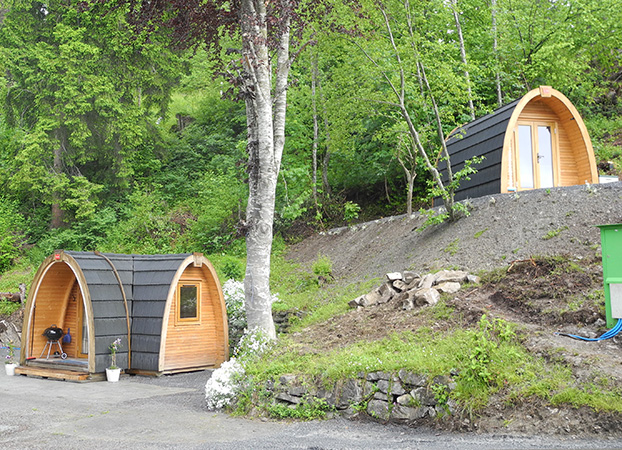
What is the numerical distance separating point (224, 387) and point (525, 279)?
4806mm

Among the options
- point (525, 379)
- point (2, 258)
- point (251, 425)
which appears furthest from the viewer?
point (2, 258)

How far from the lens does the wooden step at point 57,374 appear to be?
10141 mm

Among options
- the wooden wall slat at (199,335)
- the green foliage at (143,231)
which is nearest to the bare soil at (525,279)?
the wooden wall slat at (199,335)

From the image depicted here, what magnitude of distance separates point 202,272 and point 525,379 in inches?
310

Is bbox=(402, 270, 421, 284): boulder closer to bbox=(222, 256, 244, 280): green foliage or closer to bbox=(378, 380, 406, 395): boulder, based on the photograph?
bbox=(378, 380, 406, 395): boulder

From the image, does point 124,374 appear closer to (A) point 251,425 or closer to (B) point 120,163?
(A) point 251,425

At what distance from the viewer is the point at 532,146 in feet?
44.3

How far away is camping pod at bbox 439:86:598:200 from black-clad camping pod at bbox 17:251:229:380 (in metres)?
7.13

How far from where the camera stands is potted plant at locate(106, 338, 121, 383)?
10.2 m

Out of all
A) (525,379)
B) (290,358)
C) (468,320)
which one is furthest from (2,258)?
(525,379)

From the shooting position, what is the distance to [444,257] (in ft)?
34.0

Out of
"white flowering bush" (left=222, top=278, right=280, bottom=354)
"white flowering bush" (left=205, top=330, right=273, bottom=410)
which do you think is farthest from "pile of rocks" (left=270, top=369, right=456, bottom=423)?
"white flowering bush" (left=222, top=278, right=280, bottom=354)

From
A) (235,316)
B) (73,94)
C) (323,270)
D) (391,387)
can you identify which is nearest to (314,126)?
(323,270)

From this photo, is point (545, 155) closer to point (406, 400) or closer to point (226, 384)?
point (406, 400)
